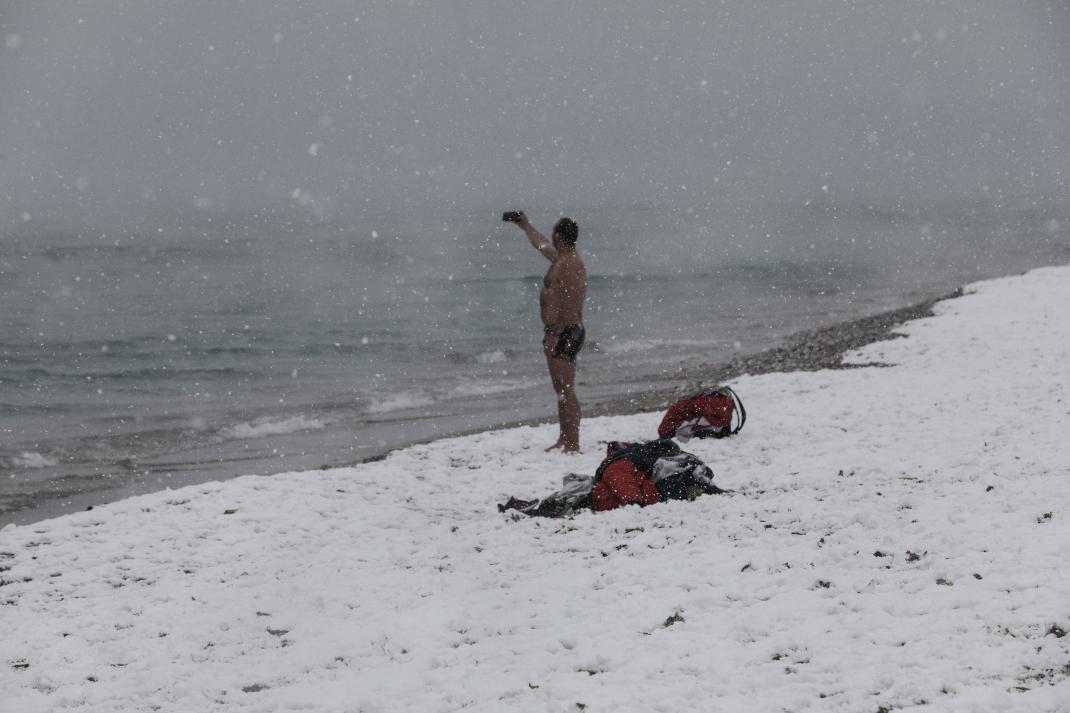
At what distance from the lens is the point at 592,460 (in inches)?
453

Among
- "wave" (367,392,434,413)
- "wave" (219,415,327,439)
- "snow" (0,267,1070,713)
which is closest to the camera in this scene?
"snow" (0,267,1070,713)

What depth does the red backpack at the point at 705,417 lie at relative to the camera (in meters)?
12.0

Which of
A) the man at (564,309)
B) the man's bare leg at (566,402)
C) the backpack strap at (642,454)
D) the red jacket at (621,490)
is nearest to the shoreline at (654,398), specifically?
the man's bare leg at (566,402)

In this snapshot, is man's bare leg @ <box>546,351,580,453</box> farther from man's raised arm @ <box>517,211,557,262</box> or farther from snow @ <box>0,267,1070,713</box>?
man's raised arm @ <box>517,211,557,262</box>

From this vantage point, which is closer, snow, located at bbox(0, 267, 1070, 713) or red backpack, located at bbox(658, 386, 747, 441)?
snow, located at bbox(0, 267, 1070, 713)

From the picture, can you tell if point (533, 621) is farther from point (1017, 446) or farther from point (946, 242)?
point (946, 242)

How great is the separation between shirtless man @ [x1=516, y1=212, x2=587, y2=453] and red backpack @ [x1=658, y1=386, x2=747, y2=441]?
1313 millimetres

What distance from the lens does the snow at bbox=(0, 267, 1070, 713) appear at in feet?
18.1

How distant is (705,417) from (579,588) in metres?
5.26

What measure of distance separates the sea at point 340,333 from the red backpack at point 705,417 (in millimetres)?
6962

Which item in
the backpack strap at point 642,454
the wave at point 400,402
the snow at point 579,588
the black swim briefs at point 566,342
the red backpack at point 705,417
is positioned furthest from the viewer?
the wave at point 400,402

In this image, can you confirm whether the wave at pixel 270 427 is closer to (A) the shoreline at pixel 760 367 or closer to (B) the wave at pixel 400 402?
(B) the wave at pixel 400 402

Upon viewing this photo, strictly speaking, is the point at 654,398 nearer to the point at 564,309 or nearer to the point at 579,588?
the point at 564,309

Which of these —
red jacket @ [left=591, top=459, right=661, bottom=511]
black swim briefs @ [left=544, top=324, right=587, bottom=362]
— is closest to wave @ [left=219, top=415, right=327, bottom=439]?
black swim briefs @ [left=544, top=324, right=587, bottom=362]
